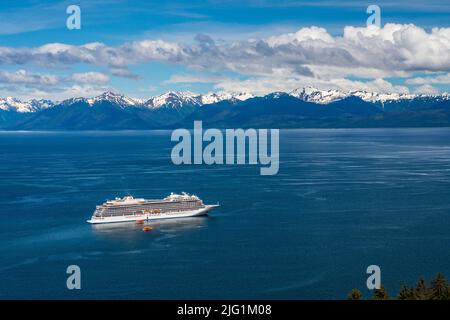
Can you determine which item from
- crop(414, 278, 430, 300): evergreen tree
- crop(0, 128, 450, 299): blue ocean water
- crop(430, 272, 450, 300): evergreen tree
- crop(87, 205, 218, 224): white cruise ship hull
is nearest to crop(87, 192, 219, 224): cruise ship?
crop(87, 205, 218, 224): white cruise ship hull

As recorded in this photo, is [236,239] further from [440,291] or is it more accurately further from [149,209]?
[440,291]

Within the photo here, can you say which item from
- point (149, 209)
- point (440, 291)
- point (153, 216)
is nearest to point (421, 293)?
point (440, 291)

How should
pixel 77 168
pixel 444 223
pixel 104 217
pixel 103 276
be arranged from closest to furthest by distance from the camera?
pixel 103 276 → pixel 444 223 → pixel 104 217 → pixel 77 168

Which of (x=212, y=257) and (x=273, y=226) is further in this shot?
(x=273, y=226)

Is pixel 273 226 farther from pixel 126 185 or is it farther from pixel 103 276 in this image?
pixel 126 185

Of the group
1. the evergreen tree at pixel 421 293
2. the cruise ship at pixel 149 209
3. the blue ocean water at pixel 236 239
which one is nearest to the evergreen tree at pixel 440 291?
the evergreen tree at pixel 421 293

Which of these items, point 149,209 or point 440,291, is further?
point 149,209

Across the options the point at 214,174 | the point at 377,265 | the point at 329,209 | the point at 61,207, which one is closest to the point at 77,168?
the point at 214,174
